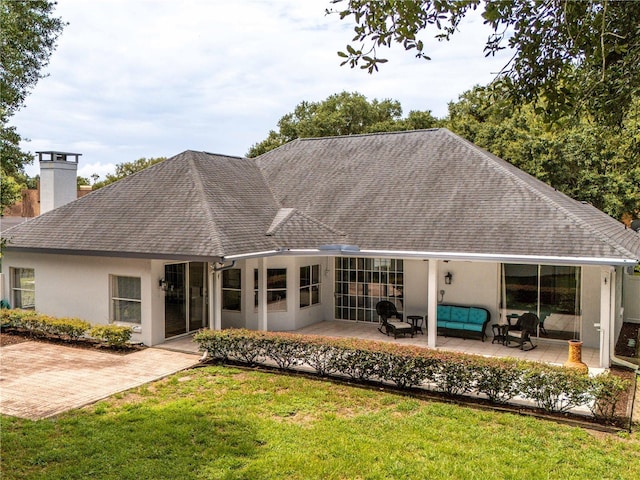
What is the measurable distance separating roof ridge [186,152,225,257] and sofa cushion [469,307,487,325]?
7.41 meters

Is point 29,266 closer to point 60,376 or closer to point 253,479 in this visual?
point 60,376

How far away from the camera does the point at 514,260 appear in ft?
42.0

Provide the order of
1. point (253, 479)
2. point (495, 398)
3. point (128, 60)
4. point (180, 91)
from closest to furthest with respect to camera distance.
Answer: point (253, 479) < point (495, 398) < point (128, 60) < point (180, 91)

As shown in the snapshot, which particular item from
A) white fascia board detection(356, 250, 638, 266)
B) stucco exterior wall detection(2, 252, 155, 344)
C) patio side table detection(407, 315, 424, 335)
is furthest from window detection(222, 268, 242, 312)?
patio side table detection(407, 315, 424, 335)

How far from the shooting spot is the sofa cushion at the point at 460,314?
15.3 m

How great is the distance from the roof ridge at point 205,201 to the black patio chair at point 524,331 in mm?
7986

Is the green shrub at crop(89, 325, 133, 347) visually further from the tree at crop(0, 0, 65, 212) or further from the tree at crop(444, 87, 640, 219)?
the tree at crop(444, 87, 640, 219)

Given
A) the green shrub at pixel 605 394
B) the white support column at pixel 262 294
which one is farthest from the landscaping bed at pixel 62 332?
the green shrub at pixel 605 394

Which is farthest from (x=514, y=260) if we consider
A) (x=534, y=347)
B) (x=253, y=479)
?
(x=253, y=479)

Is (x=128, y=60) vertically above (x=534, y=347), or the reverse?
(x=128, y=60)

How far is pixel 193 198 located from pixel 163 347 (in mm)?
4554

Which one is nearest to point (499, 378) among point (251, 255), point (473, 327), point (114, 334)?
point (473, 327)

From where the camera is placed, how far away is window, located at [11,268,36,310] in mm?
16812

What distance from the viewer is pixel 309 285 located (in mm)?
17000
